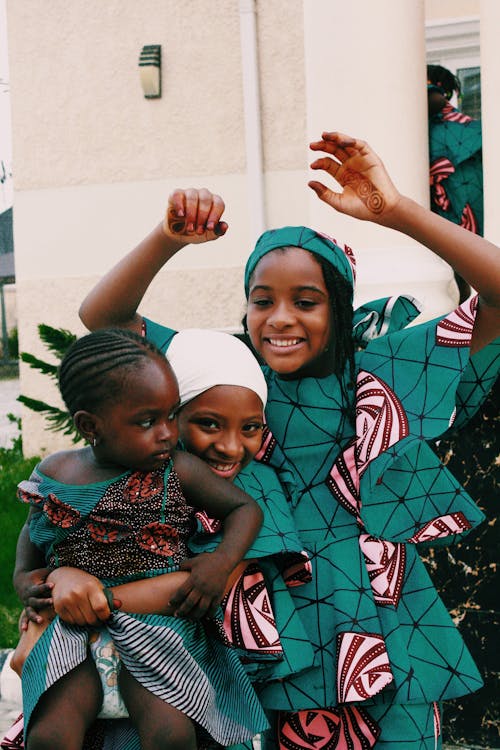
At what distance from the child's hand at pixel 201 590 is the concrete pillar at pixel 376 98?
231 cm

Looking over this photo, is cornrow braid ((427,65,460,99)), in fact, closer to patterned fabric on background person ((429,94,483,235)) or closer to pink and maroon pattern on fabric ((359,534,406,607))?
patterned fabric on background person ((429,94,483,235))

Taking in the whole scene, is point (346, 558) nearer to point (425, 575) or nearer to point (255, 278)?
point (425, 575)

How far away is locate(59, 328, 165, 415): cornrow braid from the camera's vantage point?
5.95ft

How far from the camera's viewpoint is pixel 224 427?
2.00 meters

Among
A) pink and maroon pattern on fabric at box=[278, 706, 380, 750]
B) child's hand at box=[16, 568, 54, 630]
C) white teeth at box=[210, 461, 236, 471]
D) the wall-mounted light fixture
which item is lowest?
pink and maroon pattern on fabric at box=[278, 706, 380, 750]

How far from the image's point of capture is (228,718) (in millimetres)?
1806

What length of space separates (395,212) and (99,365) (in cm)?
72

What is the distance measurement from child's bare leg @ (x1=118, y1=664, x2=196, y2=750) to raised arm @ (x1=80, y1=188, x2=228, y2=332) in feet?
2.76

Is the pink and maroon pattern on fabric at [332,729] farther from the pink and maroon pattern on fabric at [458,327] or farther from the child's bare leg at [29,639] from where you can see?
the pink and maroon pattern on fabric at [458,327]

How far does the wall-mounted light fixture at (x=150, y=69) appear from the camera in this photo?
7734 millimetres

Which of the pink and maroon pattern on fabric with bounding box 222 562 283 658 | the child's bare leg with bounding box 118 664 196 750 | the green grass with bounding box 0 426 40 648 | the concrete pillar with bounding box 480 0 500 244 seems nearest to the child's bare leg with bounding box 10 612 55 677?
the child's bare leg with bounding box 118 664 196 750

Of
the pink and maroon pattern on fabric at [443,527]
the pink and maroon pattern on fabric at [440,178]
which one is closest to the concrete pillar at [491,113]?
the pink and maroon pattern on fabric at [440,178]

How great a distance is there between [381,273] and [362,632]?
223cm

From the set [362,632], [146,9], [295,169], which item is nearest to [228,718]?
[362,632]
